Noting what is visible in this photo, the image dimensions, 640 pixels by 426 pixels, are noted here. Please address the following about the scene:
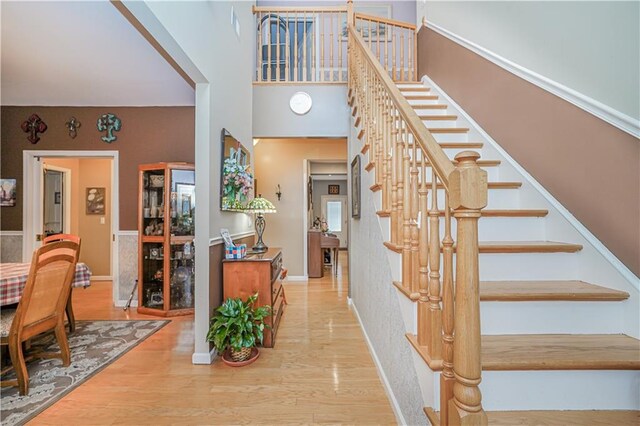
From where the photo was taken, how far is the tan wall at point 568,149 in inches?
53.6

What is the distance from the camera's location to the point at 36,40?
2.50 metres

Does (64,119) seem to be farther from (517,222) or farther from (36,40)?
(517,222)

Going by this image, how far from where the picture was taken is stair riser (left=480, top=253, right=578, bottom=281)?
1.58 meters

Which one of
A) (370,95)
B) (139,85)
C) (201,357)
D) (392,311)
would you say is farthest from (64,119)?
(392,311)

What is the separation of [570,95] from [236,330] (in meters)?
2.71

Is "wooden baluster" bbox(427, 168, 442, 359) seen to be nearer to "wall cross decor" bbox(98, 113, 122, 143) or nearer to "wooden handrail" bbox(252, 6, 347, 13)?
"wooden handrail" bbox(252, 6, 347, 13)

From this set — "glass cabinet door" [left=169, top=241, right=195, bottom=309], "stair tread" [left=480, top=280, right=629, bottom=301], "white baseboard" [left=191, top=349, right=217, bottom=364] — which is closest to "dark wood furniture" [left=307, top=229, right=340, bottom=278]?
"glass cabinet door" [left=169, top=241, right=195, bottom=309]

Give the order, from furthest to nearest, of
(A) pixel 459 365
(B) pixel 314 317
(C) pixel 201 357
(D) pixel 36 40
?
(B) pixel 314 317 → (D) pixel 36 40 → (C) pixel 201 357 → (A) pixel 459 365

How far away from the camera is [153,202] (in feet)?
12.2

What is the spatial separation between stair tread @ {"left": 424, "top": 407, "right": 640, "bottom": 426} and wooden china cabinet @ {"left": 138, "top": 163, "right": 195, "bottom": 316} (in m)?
3.31

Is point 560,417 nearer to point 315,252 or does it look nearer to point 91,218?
point 315,252

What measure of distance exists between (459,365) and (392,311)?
0.83 metres

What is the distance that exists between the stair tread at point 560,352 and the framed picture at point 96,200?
6435 mm

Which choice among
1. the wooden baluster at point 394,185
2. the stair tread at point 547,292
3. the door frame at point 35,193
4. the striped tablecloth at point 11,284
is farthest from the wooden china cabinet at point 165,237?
the stair tread at point 547,292
